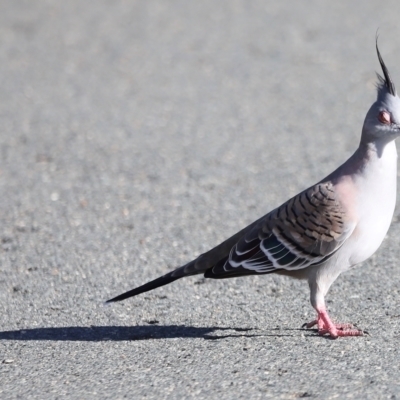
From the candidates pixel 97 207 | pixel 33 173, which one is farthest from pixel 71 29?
pixel 97 207

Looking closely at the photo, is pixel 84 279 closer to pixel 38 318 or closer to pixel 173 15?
pixel 38 318

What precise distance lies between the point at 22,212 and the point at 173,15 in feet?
22.0

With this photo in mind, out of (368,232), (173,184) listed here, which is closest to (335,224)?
(368,232)

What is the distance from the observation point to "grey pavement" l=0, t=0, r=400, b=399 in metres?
4.13

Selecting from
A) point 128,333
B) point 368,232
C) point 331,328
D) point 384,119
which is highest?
point 384,119

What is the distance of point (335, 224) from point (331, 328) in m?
0.52

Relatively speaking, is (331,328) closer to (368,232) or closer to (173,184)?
(368,232)

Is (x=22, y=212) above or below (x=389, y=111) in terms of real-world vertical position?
below

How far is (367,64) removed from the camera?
10.5 m

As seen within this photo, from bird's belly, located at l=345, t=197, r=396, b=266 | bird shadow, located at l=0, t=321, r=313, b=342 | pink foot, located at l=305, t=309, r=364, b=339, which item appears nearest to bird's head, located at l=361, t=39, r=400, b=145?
bird's belly, located at l=345, t=197, r=396, b=266

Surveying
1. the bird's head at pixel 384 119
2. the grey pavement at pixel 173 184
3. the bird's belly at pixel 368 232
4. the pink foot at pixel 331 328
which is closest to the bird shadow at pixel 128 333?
the grey pavement at pixel 173 184

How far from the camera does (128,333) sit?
4.62 m

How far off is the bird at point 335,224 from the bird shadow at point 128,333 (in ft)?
0.86

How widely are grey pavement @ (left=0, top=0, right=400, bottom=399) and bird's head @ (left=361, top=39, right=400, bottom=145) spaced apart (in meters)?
0.98
